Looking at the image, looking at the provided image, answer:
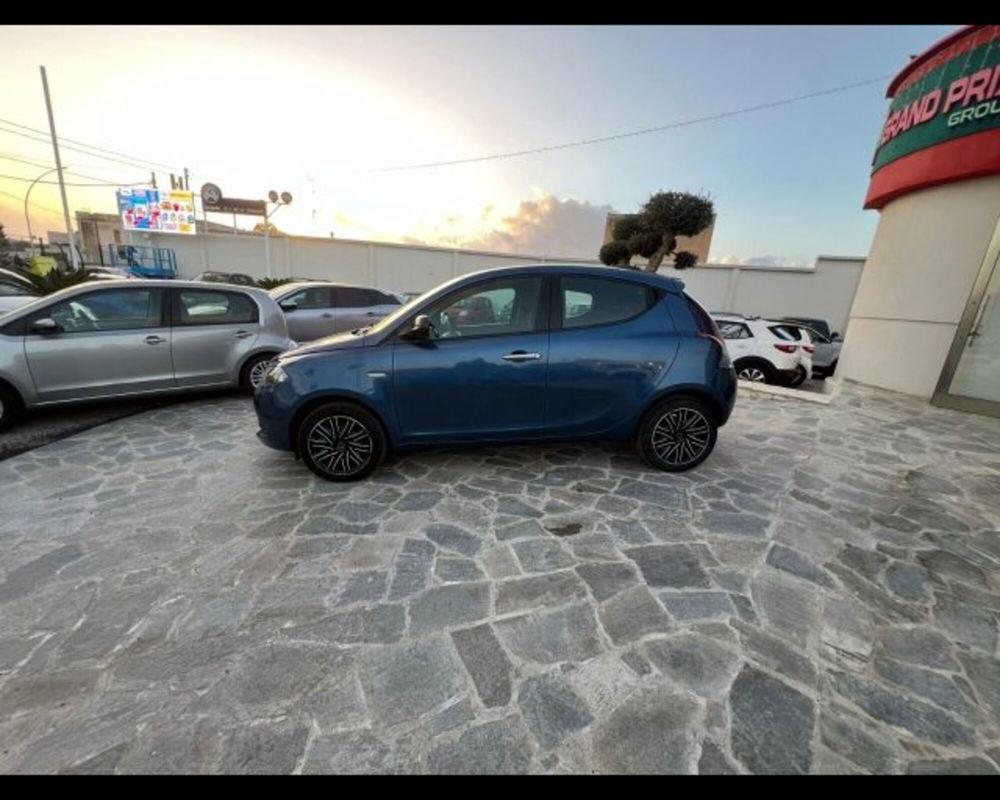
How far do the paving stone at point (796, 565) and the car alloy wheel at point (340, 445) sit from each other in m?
2.85

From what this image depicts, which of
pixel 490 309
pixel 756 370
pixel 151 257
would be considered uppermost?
pixel 151 257

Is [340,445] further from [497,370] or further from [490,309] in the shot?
[490,309]

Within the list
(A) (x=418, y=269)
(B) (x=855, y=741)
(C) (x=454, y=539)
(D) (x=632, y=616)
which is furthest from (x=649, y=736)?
(A) (x=418, y=269)

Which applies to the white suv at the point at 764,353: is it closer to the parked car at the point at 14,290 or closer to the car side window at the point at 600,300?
the car side window at the point at 600,300

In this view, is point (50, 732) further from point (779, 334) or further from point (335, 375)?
point (779, 334)

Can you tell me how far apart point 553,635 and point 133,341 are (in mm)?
5338

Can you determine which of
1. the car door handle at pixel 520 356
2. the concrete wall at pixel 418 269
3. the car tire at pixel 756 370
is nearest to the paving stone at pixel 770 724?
the car door handle at pixel 520 356

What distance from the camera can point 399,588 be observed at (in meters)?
2.31

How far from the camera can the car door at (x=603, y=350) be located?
10.9ft

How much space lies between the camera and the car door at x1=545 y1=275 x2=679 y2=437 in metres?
3.33

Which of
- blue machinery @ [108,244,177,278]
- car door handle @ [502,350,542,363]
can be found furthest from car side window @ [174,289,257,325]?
blue machinery @ [108,244,177,278]

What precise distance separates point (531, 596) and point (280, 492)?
7.06ft

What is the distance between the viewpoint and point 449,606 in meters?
2.19

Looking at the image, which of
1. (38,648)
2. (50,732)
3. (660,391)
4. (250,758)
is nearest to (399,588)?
(250,758)
